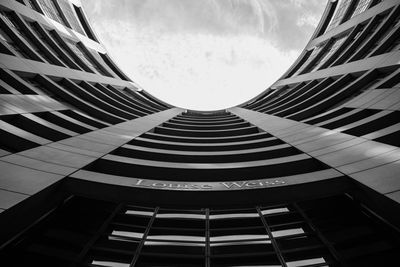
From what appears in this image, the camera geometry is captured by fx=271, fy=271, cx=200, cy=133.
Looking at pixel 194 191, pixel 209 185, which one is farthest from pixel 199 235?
pixel 194 191

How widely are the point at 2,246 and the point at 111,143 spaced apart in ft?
20.2

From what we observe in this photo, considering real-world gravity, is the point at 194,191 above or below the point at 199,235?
above

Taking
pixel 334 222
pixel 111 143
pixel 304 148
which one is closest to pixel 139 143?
pixel 111 143

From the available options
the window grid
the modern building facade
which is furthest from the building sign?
the window grid

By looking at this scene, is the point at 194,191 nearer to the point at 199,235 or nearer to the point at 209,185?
the point at 209,185

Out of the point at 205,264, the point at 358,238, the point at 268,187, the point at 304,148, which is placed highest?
the point at 304,148

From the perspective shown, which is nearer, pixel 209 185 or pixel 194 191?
pixel 194 191

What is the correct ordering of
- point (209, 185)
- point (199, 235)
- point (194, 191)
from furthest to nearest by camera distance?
point (199, 235) < point (209, 185) < point (194, 191)

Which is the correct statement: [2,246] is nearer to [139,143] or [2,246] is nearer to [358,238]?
[139,143]

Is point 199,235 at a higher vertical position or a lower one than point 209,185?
lower

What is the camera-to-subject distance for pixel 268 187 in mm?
7559

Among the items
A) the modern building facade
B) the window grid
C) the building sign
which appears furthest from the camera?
the building sign

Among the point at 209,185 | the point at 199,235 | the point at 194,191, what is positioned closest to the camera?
the point at 194,191

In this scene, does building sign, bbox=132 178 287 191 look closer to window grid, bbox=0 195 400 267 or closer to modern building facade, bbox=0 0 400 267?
modern building facade, bbox=0 0 400 267
